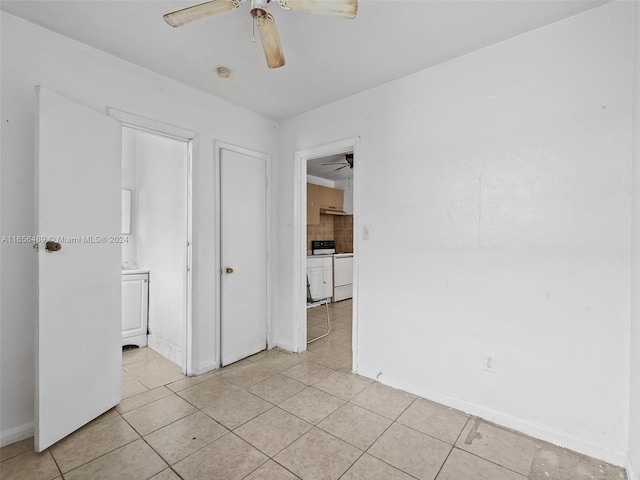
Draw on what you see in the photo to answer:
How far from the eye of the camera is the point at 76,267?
6.48ft

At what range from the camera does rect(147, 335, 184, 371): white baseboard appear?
3.06m

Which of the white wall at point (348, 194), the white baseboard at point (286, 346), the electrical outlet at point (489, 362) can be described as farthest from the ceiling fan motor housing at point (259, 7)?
the white wall at point (348, 194)

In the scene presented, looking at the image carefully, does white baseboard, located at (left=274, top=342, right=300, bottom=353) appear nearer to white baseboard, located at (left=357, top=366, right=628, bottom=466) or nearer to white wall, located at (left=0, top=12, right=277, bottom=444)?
white baseboard, located at (left=357, top=366, right=628, bottom=466)

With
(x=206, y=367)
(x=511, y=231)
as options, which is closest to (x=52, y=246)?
(x=206, y=367)

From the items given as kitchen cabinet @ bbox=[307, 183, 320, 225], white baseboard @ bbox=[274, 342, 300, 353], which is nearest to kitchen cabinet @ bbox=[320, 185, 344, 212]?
kitchen cabinet @ bbox=[307, 183, 320, 225]

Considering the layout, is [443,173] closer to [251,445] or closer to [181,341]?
[251,445]

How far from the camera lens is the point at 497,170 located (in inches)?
81.5

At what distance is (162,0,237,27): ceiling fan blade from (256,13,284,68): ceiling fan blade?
5.5 inches

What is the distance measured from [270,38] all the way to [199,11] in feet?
1.09

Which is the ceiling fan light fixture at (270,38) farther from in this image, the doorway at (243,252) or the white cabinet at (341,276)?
the white cabinet at (341,276)

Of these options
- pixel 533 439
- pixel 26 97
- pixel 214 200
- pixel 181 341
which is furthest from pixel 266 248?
pixel 533 439

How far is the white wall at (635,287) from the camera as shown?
1.51 metres

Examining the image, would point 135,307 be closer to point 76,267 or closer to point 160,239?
point 160,239

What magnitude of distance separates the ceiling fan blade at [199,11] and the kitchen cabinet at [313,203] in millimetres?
4353
